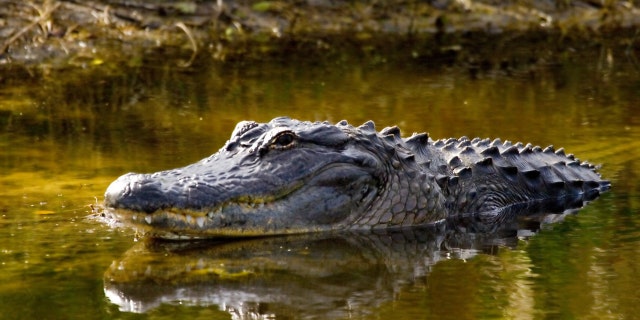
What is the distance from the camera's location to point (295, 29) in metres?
15.9

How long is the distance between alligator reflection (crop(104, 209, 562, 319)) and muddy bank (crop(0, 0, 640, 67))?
23.5ft

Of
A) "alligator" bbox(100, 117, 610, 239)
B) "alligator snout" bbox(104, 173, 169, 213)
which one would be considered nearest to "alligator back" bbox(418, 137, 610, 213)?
"alligator" bbox(100, 117, 610, 239)

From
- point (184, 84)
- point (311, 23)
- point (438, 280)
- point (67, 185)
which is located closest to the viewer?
point (438, 280)

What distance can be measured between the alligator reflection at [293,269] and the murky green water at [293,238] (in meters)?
0.02

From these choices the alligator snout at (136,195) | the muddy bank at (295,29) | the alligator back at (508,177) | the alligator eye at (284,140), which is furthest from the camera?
the muddy bank at (295,29)

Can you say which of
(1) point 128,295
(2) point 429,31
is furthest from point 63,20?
(1) point 128,295

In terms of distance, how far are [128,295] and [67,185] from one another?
2.54 metres

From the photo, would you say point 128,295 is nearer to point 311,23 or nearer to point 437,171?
point 437,171

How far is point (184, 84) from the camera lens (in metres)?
12.2

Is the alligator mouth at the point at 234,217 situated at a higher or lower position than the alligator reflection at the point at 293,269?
higher

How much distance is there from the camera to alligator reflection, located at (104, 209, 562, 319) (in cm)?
546

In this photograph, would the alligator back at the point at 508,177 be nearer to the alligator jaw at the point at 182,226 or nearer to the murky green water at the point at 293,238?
the murky green water at the point at 293,238

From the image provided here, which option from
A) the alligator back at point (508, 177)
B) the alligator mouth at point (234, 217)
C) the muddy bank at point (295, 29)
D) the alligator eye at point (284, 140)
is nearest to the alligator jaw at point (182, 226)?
the alligator mouth at point (234, 217)

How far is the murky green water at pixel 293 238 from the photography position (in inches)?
216
